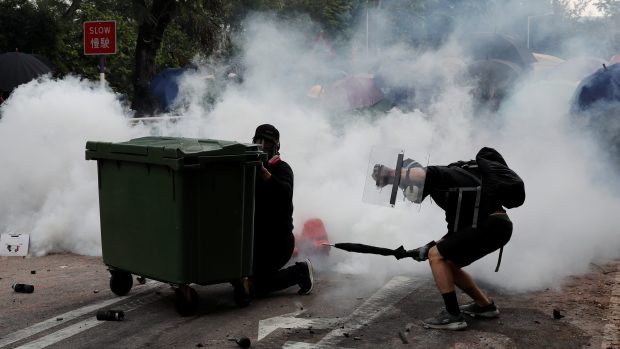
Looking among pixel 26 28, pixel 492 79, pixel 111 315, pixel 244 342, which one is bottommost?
pixel 111 315

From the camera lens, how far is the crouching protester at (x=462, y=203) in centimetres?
543

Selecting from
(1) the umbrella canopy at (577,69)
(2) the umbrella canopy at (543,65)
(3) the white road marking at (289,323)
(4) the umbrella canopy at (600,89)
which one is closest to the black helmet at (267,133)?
(3) the white road marking at (289,323)

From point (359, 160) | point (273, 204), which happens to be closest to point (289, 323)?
point (273, 204)

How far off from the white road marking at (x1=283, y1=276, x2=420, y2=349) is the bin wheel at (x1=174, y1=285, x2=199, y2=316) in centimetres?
97

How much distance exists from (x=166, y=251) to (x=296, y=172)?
3.38 m

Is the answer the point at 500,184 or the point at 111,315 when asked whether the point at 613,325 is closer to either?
the point at 500,184

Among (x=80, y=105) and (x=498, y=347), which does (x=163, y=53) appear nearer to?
(x=80, y=105)

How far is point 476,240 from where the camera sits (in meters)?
5.46

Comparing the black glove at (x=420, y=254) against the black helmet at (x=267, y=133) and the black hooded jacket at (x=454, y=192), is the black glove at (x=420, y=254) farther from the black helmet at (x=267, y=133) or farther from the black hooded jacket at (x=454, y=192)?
the black helmet at (x=267, y=133)

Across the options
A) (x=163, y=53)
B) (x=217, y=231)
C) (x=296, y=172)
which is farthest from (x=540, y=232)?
(x=163, y=53)

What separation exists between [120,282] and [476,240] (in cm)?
297

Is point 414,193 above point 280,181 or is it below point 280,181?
above

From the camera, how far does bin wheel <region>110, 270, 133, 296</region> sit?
655 cm

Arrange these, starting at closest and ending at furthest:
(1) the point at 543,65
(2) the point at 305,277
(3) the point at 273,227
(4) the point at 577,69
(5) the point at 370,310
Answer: (5) the point at 370,310 → (3) the point at 273,227 → (2) the point at 305,277 → (4) the point at 577,69 → (1) the point at 543,65
